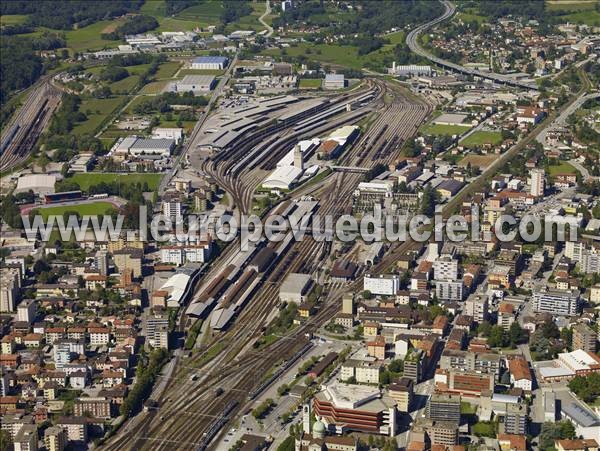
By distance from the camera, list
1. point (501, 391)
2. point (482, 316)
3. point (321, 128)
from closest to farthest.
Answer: point (501, 391) → point (482, 316) → point (321, 128)

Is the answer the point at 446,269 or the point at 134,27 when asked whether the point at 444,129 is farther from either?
the point at 134,27

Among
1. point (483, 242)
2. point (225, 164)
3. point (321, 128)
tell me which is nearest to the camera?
point (483, 242)

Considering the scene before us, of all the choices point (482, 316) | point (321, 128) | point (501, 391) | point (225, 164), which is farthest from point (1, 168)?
point (501, 391)

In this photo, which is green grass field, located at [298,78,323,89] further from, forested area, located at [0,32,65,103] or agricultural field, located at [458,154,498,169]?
Answer: agricultural field, located at [458,154,498,169]

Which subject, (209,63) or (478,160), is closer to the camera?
(478,160)

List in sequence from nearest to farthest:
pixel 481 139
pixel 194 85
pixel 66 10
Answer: pixel 481 139, pixel 194 85, pixel 66 10

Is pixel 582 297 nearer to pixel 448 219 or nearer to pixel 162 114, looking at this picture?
pixel 448 219

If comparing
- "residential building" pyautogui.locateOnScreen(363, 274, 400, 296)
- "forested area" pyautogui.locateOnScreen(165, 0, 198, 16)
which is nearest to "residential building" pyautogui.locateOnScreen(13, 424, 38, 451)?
"residential building" pyautogui.locateOnScreen(363, 274, 400, 296)

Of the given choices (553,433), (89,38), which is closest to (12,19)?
(89,38)
